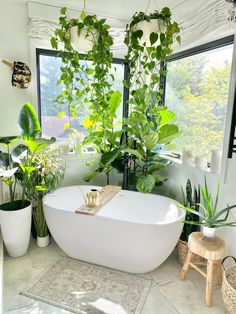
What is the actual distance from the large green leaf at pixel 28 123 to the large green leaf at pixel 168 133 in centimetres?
127

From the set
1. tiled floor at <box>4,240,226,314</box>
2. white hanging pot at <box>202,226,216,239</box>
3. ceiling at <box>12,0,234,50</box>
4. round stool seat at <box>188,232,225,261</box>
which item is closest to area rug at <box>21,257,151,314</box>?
tiled floor at <box>4,240,226,314</box>

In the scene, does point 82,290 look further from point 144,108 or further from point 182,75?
point 182,75

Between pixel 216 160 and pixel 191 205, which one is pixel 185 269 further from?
pixel 216 160

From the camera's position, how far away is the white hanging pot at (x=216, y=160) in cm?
218

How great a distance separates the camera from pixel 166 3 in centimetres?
247

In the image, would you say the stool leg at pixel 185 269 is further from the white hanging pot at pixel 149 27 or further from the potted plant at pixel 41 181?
the white hanging pot at pixel 149 27

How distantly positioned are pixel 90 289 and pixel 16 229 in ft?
2.90

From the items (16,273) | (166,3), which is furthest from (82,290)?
(166,3)

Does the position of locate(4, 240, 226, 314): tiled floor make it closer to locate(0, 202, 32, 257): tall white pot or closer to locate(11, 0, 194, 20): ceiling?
locate(0, 202, 32, 257): tall white pot

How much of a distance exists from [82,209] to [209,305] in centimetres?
126

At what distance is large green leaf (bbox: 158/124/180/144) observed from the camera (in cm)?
246

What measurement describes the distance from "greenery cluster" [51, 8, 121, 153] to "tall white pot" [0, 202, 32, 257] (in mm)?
1017

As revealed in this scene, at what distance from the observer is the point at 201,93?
2475 millimetres

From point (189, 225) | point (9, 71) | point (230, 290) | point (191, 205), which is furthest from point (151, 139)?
point (9, 71)
